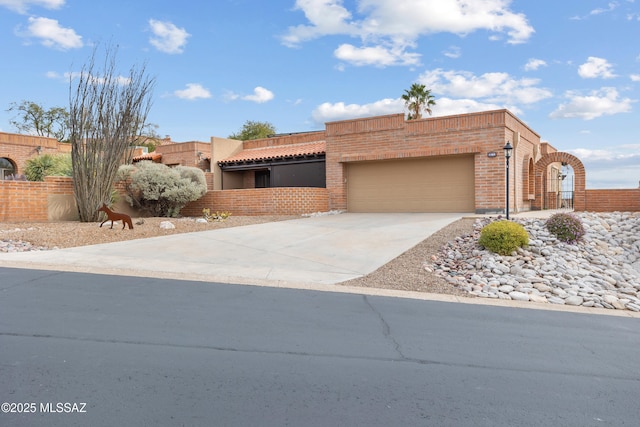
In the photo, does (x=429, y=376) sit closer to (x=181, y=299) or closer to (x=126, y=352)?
(x=126, y=352)

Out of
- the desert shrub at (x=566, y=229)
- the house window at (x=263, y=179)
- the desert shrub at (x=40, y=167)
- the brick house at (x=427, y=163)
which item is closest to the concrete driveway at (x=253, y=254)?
the desert shrub at (x=566, y=229)

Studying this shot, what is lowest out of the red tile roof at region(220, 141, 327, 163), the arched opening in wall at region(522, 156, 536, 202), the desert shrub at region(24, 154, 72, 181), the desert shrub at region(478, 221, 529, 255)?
the desert shrub at region(478, 221, 529, 255)

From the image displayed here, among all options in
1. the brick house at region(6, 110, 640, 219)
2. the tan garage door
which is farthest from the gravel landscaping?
the tan garage door

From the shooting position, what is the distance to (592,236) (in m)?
11.4

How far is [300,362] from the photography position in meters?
3.97

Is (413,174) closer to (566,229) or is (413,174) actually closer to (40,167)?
(566,229)

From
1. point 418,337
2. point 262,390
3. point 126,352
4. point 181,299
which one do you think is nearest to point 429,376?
point 418,337

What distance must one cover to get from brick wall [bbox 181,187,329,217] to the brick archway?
9.69 m

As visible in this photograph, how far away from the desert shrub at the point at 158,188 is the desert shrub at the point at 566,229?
1357cm

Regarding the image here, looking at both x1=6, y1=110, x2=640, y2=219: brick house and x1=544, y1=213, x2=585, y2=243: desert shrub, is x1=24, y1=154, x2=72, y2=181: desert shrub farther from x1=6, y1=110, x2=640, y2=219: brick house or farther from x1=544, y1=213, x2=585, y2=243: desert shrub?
x1=544, y1=213, x2=585, y2=243: desert shrub

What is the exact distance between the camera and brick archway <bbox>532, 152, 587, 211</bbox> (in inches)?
710

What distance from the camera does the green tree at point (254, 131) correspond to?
43.1 meters

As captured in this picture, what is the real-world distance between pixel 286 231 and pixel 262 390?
33.7ft

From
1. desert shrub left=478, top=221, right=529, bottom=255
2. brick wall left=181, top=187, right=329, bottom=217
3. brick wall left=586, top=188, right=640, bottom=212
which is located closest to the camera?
desert shrub left=478, top=221, right=529, bottom=255
